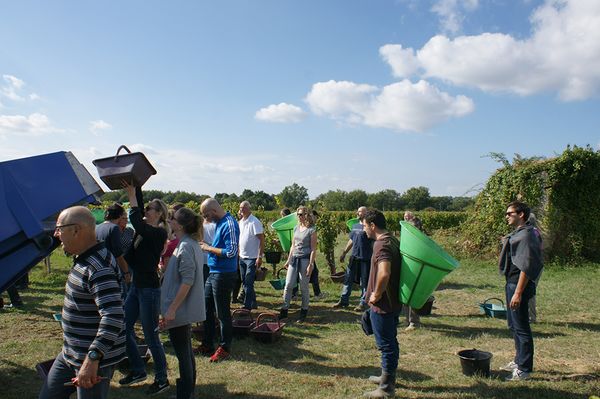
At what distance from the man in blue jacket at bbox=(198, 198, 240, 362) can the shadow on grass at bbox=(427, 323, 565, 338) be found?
3.11 m

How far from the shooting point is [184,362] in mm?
3584

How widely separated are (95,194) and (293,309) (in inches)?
166

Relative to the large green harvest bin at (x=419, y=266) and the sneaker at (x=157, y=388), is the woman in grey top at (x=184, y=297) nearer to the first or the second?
the sneaker at (x=157, y=388)

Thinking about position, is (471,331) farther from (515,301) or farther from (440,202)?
(440,202)

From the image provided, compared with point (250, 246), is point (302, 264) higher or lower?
lower

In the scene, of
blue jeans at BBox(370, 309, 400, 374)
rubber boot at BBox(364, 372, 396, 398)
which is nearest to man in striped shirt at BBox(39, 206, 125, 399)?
blue jeans at BBox(370, 309, 400, 374)

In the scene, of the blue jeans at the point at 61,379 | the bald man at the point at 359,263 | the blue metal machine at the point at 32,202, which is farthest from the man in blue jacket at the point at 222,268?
the bald man at the point at 359,263

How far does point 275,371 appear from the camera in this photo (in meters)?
4.74

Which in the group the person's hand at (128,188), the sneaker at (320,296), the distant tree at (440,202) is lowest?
the sneaker at (320,296)

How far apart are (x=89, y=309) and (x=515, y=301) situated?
3.75 metres

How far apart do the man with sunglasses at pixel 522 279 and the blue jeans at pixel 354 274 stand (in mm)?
3079

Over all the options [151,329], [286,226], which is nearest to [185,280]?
[151,329]

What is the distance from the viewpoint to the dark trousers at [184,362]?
3568 millimetres

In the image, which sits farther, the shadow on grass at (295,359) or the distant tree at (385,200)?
the distant tree at (385,200)
